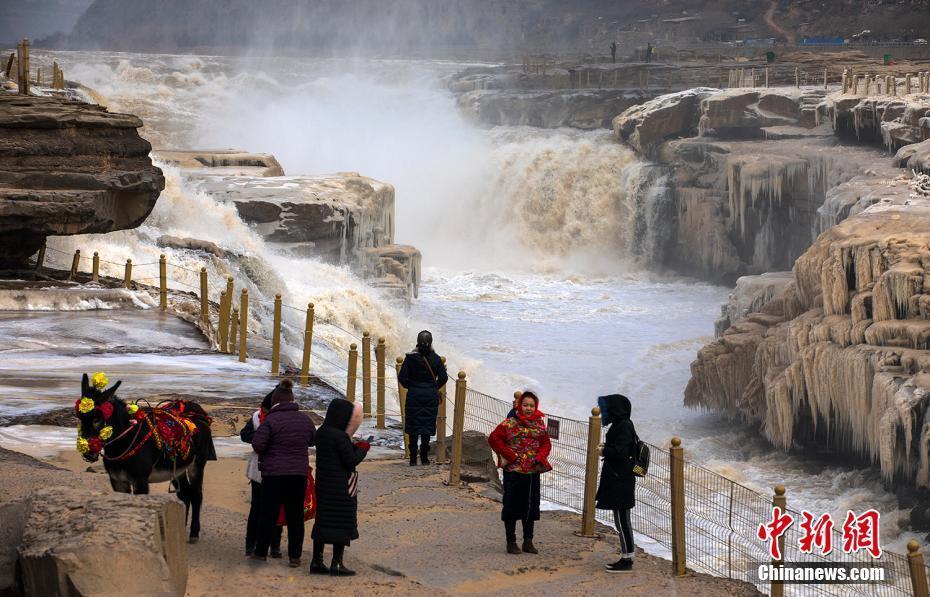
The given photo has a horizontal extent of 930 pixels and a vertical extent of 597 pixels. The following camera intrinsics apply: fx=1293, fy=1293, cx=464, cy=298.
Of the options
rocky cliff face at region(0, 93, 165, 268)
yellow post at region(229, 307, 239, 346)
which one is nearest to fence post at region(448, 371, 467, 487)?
yellow post at region(229, 307, 239, 346)

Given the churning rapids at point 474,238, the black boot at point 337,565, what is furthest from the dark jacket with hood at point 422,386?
the churning rapids at point 474,238

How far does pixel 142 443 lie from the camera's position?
7359mm

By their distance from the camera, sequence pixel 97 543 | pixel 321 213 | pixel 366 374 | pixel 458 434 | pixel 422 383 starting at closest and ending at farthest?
pixel 97 543 → pixel 458 434 → pixel 422 383 → pixel 366 374 → pixel 321 213

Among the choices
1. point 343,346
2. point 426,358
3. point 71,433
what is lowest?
point 343,346

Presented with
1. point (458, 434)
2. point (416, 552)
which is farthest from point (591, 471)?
point (458, 434)

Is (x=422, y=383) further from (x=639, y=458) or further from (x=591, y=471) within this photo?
(x=639, y=458)

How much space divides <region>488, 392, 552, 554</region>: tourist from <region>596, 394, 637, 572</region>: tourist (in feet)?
1.36

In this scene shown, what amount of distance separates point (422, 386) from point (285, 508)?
3161 millimetres

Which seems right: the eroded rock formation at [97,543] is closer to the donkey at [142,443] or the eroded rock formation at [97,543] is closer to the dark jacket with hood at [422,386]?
the donkey at [142,443]

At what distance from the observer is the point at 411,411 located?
1048 centimetres

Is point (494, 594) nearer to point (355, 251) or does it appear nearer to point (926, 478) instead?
point (926, 478)

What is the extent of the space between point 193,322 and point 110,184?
2.07 m

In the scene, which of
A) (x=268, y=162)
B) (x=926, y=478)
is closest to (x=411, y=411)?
(x=926, y=478)

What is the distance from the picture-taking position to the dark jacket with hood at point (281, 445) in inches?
287
